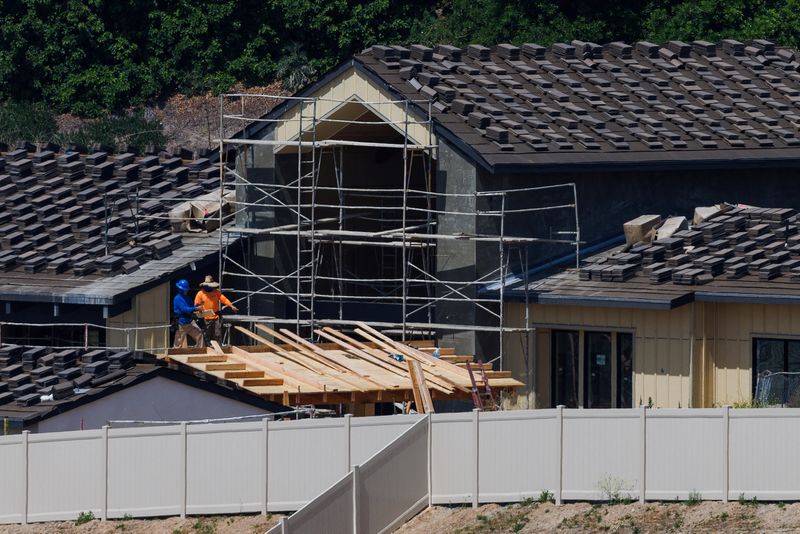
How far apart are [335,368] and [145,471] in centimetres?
799

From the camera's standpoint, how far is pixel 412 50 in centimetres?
4753

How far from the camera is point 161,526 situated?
34.2 m

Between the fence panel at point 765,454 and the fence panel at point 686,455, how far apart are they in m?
0.24

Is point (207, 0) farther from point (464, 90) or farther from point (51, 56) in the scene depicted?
point (464, 90)

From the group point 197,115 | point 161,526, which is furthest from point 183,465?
point 197,115

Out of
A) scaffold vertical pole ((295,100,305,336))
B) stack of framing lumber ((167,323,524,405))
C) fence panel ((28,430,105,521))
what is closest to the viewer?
fence panel ((28,430,105,521))

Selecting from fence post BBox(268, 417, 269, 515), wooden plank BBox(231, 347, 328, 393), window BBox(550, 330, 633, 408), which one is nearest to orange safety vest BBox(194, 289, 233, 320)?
wooden plank BBox(231, 347, 328, 393)

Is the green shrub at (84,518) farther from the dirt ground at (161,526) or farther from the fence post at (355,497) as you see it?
the fence post at (355,497)

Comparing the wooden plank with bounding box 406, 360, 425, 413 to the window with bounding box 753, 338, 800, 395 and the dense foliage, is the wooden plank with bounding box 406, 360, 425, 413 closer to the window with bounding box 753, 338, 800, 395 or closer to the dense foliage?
the window with bounding box 753, 338, 800, 395

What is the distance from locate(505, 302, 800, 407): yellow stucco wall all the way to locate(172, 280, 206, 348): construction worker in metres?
8.52

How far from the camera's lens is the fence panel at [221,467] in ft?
112

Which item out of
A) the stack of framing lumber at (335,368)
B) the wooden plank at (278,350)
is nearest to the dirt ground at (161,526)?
the stack of framing lumber at (335,368)

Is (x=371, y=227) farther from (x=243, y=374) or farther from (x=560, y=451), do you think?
(x=560, y=451)

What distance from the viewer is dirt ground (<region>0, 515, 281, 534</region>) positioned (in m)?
33.8
